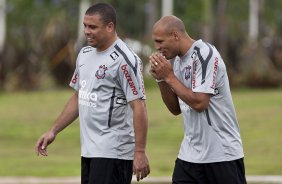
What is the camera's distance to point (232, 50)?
1420 inches

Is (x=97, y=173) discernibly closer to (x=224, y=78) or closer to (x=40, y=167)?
(x=224, y=78)

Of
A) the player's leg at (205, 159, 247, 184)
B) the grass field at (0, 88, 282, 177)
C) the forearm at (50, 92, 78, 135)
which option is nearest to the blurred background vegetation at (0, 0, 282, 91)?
the grass field at (0, 88, 282, 177)

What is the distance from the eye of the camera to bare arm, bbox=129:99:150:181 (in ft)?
27.1

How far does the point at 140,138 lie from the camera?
27.4 ft

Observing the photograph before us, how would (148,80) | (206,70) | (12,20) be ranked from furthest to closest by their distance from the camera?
(12,20), (148,80), (206,70)

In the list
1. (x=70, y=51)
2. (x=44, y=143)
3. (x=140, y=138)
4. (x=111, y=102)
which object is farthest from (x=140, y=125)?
(x=70, y=51)

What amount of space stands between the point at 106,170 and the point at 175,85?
3.03ft

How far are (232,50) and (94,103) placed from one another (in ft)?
91.1

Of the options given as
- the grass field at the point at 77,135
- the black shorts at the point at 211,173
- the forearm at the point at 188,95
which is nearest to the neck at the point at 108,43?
the forearm at the point at 188,95

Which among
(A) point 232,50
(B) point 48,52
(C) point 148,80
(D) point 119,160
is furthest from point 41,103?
(D) point 119,160

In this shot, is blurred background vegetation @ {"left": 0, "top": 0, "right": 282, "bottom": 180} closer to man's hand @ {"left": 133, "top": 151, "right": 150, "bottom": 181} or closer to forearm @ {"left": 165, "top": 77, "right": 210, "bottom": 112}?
man's hand @ {"left": 133, "top": 151, "right": 150, "bottom": 181}

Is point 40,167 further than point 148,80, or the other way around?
point 148,80

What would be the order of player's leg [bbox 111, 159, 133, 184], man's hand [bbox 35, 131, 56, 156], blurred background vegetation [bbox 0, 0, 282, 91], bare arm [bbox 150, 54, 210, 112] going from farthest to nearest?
blurred background vegetation [bbox 0, 0, 282, 91] → man's hand [bbox 35, 131, 56, 156] → player's leg [bbox 111, 159, 133, 184] → bare arm [bbox 150, 54, 210, 112]

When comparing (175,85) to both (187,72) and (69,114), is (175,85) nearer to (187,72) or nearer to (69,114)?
(187,72)
